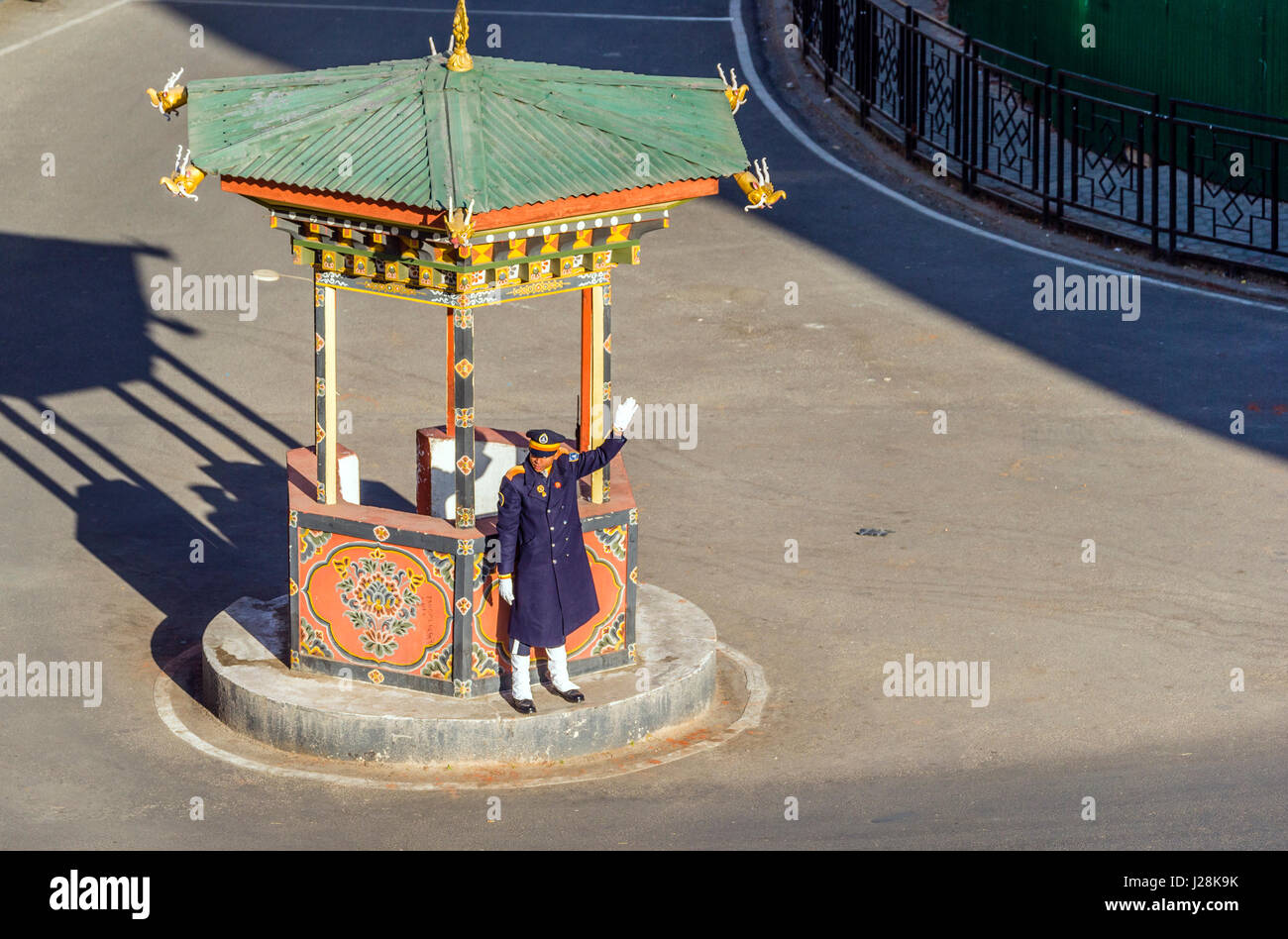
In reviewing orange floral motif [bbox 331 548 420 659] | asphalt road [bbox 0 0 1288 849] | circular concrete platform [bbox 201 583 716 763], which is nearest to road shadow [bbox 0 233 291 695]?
asphalt road [bbox 0 0 1288 849]

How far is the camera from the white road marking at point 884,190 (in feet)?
63.8

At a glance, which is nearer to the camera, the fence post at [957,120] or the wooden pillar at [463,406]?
the wooden pillar at [463,406]

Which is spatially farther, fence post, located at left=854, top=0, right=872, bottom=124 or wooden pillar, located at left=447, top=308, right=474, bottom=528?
fence post, located at left=854, top=0, right=872, bottom=124

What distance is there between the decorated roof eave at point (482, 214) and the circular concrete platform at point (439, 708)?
2703mm

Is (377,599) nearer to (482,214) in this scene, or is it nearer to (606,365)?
(606,365)

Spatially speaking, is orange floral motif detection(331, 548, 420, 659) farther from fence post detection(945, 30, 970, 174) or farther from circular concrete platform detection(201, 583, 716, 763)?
fence post detection(945, 30, 970, 174)

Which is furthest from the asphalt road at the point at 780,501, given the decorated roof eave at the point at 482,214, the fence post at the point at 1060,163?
the decorated roof eave at the point at 482,214

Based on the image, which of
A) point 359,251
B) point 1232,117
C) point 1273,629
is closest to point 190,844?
point 359,251

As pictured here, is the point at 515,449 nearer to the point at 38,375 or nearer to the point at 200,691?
the point at 200,691

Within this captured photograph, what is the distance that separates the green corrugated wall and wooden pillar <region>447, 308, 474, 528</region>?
582 inches

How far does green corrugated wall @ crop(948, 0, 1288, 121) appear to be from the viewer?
22.9 metres

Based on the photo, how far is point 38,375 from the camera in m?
17.7

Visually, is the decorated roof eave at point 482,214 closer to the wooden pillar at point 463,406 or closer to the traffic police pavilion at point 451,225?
the traffic police pavilion at point 451,225

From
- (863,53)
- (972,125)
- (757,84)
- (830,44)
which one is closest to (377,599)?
(972,125)
